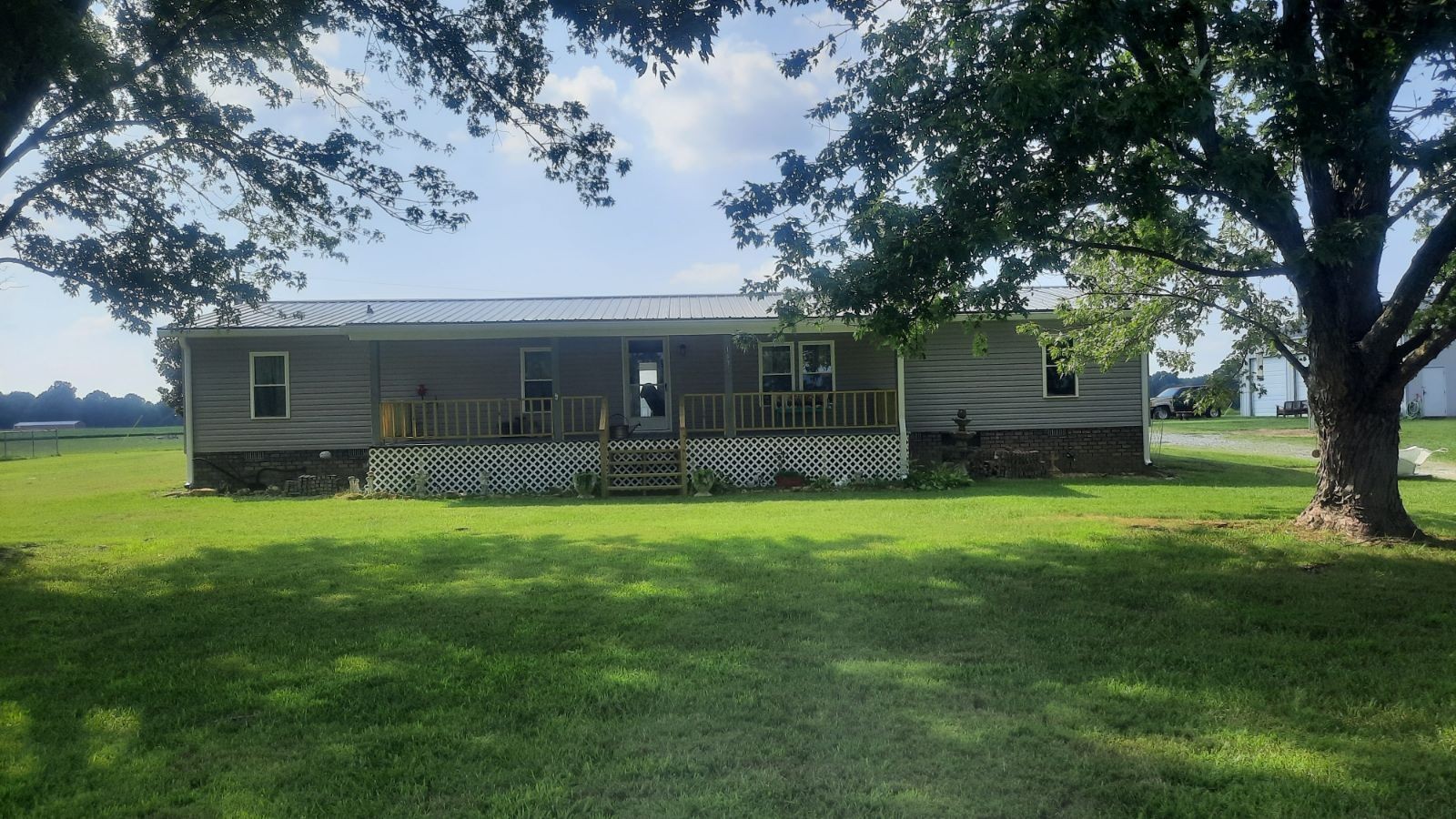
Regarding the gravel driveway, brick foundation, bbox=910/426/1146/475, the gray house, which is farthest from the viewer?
the gravel driveway

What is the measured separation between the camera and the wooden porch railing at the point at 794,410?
15.8 metres

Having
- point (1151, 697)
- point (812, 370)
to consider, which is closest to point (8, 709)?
point (1151, 697)

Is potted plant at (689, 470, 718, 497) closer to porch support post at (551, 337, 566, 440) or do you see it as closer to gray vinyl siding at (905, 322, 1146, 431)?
porch support post at (551, 337, 566, 440)

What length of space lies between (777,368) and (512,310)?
5618 millimetres

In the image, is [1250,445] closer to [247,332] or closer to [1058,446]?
[1058,446]

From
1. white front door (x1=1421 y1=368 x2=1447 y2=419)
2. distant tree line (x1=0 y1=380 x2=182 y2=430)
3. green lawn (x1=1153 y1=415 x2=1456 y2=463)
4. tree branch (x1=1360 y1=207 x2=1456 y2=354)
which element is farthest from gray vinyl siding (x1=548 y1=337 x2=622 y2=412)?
distant tree line (x1=0 y1=380 x2=182 y2=430)

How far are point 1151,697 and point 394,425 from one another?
48.8 feet

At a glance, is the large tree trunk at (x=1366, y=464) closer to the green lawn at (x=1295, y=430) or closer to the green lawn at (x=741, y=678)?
the green lawn at (x=741, y=678)

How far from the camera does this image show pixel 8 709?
4102 mm

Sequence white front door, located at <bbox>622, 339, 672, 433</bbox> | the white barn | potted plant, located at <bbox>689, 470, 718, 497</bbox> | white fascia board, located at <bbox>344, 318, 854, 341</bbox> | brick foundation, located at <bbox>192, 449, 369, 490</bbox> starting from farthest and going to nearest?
the white barn < white front door, located at <bbox>622, 339, 672, 433</bbox> < brick foundation, located at <bbox>192, 449, 369, 490</bbox> < white fascia board, located at <bbox>344, 318, 854, 341</bbox> < potted plant, located at <bbox>689, 470, 718, 497</bbox>

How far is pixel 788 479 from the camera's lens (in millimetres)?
15516

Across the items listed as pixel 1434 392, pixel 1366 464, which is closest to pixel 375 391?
pixel 1366 464

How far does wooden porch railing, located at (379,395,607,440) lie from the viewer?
15820 millimetres

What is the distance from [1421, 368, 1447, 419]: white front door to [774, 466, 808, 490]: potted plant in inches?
1113
